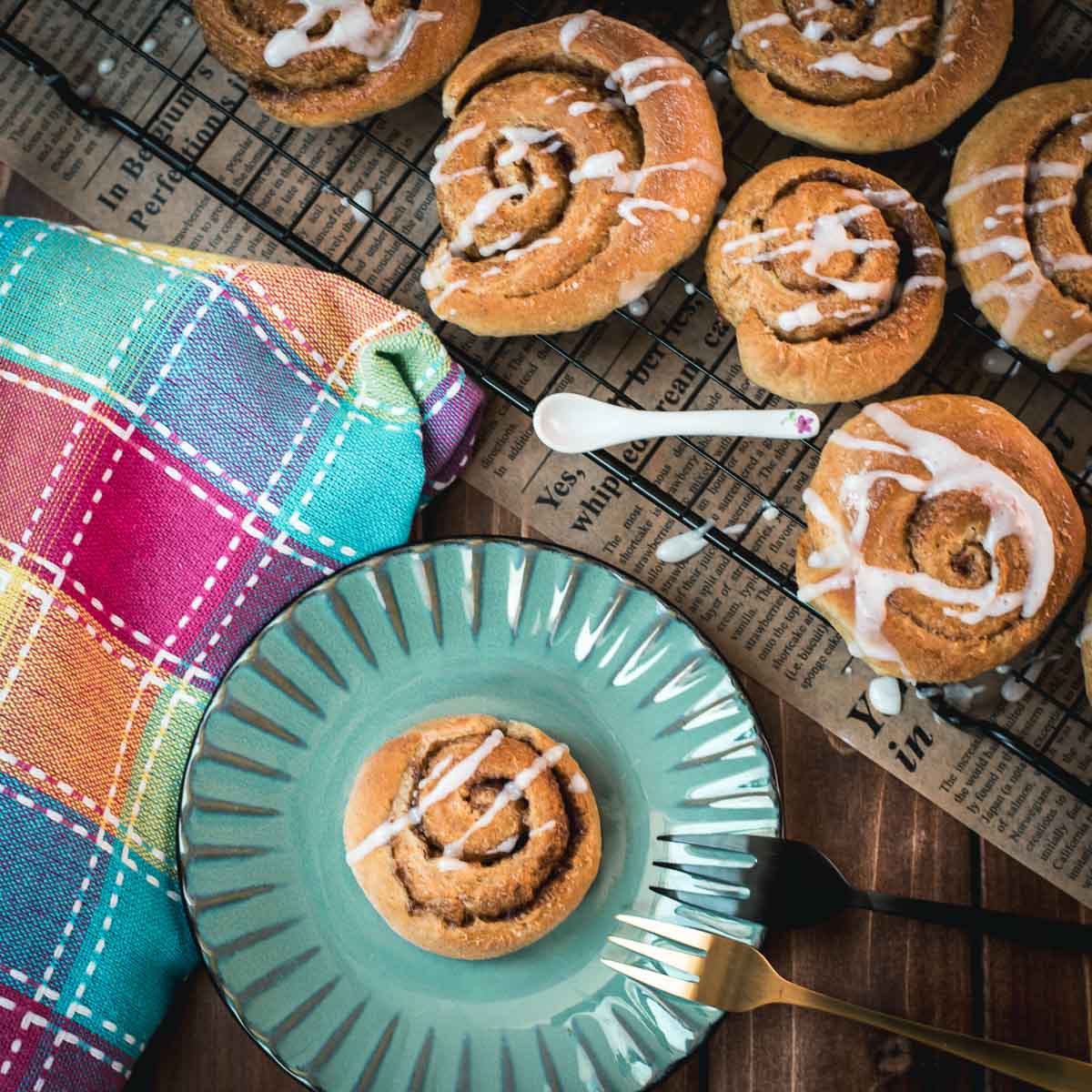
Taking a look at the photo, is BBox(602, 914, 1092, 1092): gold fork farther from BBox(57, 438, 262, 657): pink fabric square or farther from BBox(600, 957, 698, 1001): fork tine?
BBox(57, 438, 262, 657): pink fabric square

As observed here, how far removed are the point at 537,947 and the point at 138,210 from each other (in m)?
1.13

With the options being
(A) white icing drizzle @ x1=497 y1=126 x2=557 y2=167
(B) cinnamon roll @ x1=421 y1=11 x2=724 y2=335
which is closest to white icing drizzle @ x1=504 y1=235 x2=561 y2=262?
(B) cinnamon roll @ x1=421 y1=11 x2=724 y2=335

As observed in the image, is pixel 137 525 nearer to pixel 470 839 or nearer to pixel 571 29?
pixel 470 839

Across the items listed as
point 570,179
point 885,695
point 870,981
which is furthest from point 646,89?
point 870,981

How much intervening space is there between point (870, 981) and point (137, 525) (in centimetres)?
114

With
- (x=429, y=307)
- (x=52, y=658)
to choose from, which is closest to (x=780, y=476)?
(x=429, y=307)

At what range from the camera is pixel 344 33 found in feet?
5.07

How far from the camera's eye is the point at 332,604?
147 centimetres

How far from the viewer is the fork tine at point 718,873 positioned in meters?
1.47

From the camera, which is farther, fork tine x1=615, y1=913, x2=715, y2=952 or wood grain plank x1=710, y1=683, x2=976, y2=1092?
wood grain plank x1=710, y1=683, x2=976, y2=1092

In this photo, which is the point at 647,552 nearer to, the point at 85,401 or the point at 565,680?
the point at 565,680

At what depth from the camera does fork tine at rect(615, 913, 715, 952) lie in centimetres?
144

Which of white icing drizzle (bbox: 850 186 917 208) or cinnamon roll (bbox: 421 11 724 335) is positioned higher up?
white icing drizzle (bbox: 850 186 917 208)

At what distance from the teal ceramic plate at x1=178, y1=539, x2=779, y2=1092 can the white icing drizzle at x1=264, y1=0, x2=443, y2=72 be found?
67 centimetres
